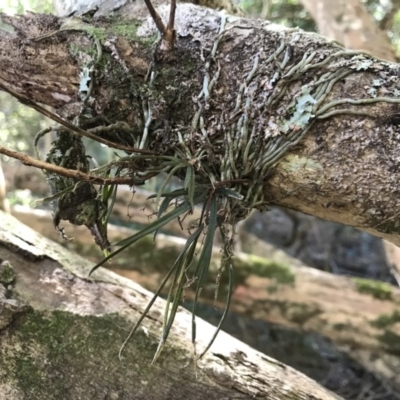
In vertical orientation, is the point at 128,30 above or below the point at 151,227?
above

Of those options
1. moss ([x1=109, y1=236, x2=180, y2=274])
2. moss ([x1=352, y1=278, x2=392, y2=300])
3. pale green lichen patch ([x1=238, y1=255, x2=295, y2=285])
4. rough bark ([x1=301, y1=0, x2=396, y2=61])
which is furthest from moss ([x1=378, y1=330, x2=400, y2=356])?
rough bark ([x1=301, y1=0, x2=396, y2=61])

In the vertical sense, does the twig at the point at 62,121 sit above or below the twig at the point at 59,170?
above

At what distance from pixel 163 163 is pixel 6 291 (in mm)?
400

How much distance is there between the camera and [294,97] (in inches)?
26.1

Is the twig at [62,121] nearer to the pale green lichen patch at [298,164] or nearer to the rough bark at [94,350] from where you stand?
the pale green lichen patch at [298,164]

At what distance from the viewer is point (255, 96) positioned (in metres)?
0.68

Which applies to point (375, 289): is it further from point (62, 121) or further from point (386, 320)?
point (62, 121)

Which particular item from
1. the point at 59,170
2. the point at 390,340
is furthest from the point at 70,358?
the point at 390,340

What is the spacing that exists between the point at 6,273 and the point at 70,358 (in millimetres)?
212

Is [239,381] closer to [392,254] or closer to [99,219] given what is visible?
[99,219]

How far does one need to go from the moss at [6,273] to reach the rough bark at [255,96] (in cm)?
33

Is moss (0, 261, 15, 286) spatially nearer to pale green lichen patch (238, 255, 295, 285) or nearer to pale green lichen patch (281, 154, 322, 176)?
pale green lichen patch (281, 154, 322, 176)

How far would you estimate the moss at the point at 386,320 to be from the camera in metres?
1.88

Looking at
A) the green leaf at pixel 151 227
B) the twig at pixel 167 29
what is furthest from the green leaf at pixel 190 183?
the twig at pixel 167 29
